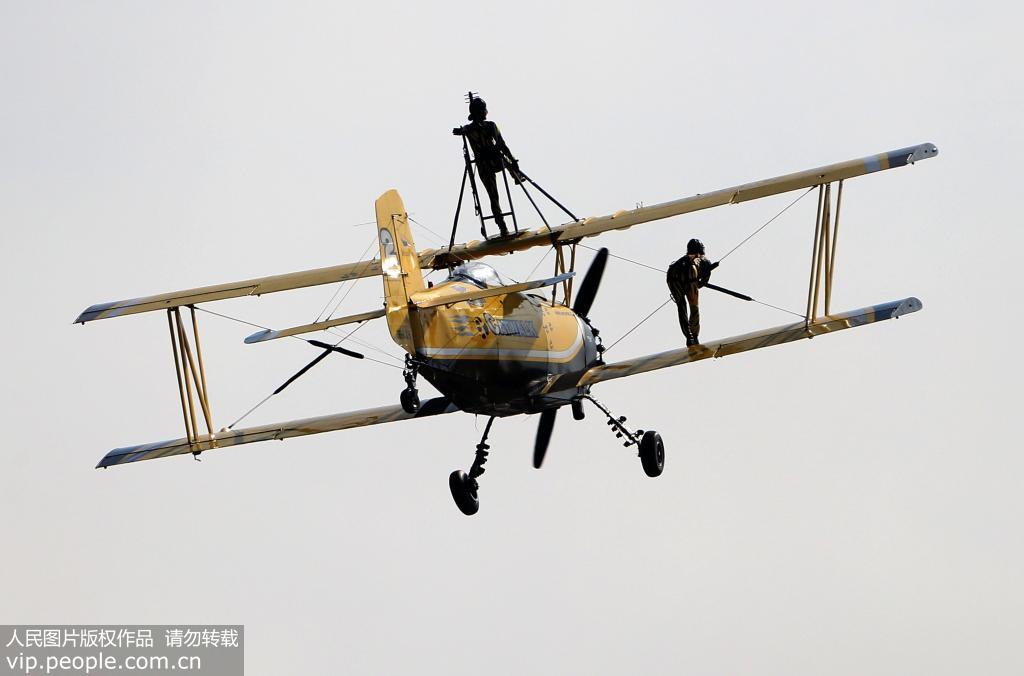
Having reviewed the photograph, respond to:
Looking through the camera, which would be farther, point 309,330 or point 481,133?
point 481,133

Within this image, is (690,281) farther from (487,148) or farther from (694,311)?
(487,148)

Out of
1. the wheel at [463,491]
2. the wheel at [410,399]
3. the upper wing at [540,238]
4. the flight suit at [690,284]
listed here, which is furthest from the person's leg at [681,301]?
the wheel at [410,399]

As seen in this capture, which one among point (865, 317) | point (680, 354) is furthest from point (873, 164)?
point (680, 354)

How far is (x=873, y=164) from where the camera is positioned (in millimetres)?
24156

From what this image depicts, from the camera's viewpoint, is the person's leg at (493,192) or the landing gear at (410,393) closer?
the landing gear at (410,393)

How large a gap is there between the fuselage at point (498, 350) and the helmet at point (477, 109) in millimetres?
2466

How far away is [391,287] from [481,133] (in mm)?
3393

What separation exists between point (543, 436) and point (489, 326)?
454cm

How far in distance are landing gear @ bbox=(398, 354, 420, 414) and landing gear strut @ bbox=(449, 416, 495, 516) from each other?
9.79 ft

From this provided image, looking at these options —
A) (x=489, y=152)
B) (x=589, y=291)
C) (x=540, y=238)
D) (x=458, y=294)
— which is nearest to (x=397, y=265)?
(x=458, y=294)

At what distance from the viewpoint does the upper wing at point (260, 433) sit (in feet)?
83.6

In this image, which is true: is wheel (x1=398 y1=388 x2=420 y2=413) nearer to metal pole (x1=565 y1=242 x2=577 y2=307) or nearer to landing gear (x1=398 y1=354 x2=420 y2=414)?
landing gear (x1=398 y1=354 x2=420 y2=414)

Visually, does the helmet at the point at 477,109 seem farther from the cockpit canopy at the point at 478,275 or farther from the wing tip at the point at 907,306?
the wing tip at the point at 907,306

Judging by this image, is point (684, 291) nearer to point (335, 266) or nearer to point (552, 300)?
point (552, 300)
